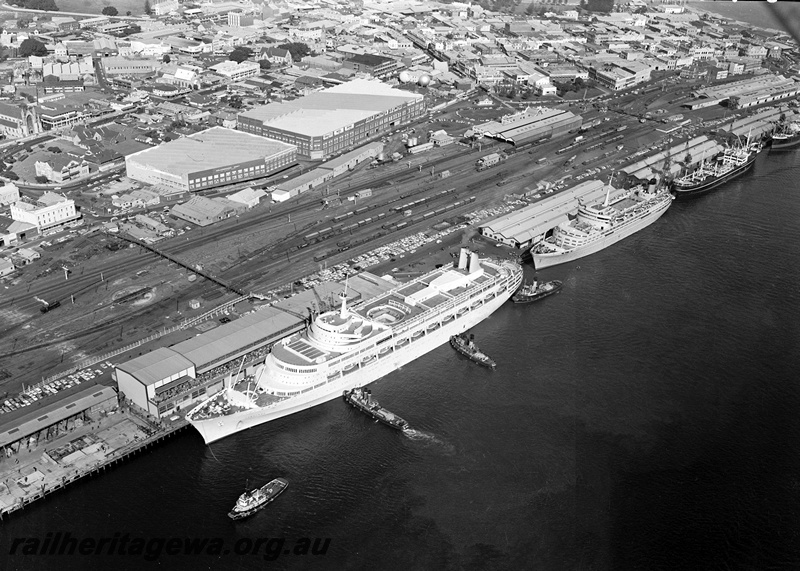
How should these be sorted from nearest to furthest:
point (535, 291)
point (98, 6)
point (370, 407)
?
1. point (370, 407)
2. point (535, 291)
3. point (98, 6)

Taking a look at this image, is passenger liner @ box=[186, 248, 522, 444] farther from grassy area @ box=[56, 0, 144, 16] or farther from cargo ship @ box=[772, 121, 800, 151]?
grassy area @ box=[56, 0, 144, 16]

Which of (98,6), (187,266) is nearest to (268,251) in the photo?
(187,266)

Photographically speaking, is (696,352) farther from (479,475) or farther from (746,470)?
(479,475)

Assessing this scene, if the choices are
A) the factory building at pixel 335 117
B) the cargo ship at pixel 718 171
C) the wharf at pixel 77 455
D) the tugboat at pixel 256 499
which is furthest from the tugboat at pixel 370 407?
the cargo ship at pixel 718 171

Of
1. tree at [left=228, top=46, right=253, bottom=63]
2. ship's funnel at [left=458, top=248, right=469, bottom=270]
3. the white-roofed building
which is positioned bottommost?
the white-roofed building

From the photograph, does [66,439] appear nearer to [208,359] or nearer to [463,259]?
[208,359]

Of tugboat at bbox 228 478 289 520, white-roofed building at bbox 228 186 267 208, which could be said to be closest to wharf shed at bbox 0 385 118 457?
tugboat at bbox 228 478 289 520

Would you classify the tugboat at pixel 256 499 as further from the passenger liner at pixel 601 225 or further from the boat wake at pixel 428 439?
the passenger liner at pixel 601 225

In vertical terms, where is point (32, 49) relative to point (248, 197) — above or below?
above
